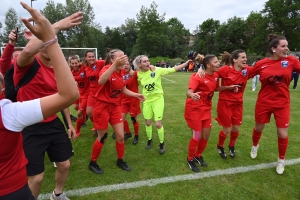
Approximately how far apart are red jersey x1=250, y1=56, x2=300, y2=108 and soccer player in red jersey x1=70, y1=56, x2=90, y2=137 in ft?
14.2

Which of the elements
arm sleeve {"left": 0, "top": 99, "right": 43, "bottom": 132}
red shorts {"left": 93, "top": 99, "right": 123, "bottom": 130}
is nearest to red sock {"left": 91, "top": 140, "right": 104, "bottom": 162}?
red shorts {"left": 93, "top": 99, "right": 123, "bottom": 130}

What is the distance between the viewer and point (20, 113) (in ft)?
3.85

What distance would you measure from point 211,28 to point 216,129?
227 ft

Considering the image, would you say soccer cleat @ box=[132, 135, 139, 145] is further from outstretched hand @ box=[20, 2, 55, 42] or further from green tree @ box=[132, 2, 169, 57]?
green tree @ box=[132, 2, 169, 57]

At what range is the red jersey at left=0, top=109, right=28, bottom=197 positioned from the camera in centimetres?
125

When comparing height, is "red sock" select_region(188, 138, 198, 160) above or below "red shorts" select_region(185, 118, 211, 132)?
below

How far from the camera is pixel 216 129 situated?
619 centimetres

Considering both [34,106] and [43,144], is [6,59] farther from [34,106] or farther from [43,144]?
[34,106]

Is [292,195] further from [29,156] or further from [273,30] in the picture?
[273,30]

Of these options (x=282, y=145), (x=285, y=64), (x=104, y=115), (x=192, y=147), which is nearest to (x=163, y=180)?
(x=192, y=147)

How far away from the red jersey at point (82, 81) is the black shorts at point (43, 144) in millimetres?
3397

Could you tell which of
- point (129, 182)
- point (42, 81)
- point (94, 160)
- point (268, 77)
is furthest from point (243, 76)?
point (42, 81)

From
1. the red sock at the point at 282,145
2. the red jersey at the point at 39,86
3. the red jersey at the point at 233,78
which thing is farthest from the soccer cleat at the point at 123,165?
the red sock at the point at 282,145

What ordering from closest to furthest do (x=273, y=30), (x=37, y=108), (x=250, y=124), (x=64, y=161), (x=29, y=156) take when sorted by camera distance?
(x=37, y=108), (x=29, y=156), (x=64, y=161), (x=250, y=124), (x=273, y=30)
